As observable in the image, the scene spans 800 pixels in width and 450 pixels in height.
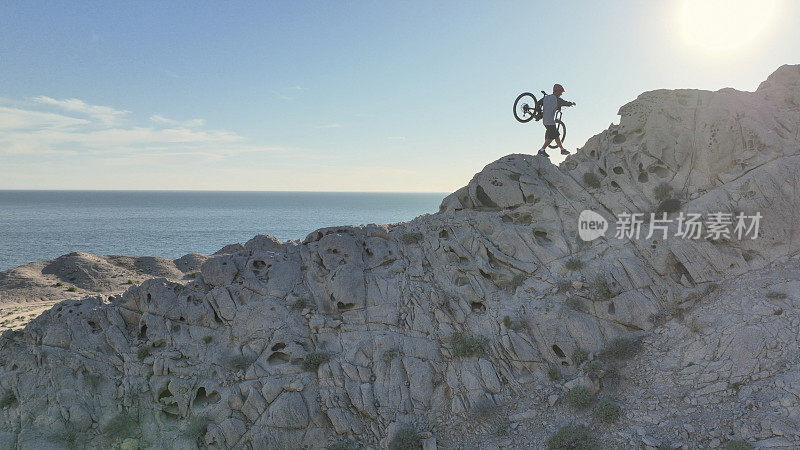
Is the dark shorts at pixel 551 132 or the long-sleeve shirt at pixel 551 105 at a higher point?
the long-sleeve shirt at pixel 551 105

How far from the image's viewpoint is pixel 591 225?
2872cm

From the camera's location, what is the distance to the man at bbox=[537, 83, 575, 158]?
31.7 meters

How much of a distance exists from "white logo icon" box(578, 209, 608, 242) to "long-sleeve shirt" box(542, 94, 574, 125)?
23.8 ft

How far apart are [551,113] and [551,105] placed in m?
0.55

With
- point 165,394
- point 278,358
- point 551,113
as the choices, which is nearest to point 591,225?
point 551,113

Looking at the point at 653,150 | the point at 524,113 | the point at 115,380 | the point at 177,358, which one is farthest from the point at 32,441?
the point at 653,150

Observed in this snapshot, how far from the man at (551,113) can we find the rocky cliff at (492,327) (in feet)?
9.05

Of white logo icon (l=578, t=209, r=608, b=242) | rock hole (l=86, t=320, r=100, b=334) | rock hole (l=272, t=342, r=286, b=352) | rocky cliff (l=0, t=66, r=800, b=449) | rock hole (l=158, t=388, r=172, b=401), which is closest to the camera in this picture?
rocky cliff (l=0, t=66, r=800, b=449)

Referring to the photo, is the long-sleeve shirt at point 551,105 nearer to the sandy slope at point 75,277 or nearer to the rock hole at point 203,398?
the rock hole at point 203,398

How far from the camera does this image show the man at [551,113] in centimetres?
3169

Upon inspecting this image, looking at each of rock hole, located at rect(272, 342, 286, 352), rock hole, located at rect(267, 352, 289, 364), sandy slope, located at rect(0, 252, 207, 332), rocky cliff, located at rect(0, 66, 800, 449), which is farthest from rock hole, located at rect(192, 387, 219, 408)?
sandy slope, located at rect(0, 252, 207, 332)

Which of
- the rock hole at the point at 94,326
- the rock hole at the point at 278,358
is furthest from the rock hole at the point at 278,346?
the rock hole at the point at 94,326

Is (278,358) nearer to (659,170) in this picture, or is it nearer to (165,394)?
(165,394)

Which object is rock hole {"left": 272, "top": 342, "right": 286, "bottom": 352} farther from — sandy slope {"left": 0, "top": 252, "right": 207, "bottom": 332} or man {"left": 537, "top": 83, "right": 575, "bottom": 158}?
sandy slope {"left": 0, "top": 252, "right": 207, "bottom": 332}
